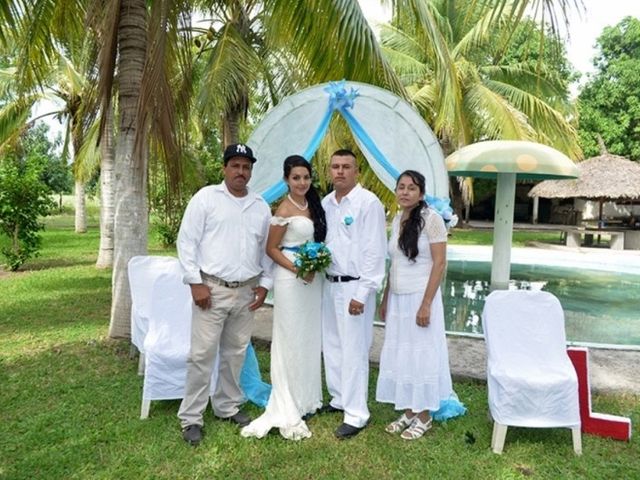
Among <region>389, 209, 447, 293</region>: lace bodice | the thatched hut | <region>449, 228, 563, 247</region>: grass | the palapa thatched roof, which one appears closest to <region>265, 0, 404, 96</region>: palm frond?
<region>389, 209, 447, 293</region>: lace bodice

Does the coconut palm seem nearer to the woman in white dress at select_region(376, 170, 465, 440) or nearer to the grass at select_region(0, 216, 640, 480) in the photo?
the grass at select_region(0, 216, 640, 480)

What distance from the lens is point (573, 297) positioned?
9.12 m

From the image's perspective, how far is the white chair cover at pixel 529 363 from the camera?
10.7ft

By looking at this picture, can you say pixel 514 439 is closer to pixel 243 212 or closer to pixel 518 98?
pixel 243 212

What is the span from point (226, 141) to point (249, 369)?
6.21m

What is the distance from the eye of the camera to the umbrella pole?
9.60 metres

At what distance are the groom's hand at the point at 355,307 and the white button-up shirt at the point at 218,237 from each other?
685mm

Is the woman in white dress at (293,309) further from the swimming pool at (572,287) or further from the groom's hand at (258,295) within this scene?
the swimming pool at (572,287)

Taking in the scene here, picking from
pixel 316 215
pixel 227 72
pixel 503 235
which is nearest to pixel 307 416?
pixel 316 215

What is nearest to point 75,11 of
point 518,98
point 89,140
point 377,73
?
point 377,73

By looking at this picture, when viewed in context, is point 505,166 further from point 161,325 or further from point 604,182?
point 604,182

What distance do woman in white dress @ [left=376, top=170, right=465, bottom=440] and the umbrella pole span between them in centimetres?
649

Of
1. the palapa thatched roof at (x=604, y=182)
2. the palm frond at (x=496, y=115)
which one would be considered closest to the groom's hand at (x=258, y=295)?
the palm frond at (x=496, y=115)

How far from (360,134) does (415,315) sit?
7.05ft
